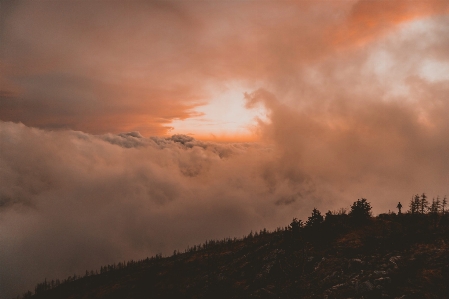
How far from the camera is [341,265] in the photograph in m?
103

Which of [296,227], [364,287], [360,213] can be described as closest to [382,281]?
[364,287]

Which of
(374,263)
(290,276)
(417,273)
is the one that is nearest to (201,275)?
(290,276)

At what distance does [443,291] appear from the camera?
72062mm

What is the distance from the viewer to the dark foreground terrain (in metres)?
82.4

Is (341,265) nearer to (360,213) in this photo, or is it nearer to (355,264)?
(355,264)

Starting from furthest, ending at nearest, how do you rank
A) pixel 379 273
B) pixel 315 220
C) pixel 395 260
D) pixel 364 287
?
pixel 315 220, pixel 395 260, pixel 379 273, pixel 364 287

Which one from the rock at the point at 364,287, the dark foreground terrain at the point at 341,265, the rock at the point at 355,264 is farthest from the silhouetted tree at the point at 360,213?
the rock at the point at 364,287

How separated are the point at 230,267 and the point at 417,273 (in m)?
109

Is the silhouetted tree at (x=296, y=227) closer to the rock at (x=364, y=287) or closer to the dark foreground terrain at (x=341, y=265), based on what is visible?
the dark foreground terrain at (x=341, y=265)

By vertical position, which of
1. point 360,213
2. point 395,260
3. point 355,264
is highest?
point 360,213

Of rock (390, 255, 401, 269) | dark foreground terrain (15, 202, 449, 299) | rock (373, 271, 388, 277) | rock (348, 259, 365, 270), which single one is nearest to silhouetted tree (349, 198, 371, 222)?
dark foreground terrain (15, 202, 449, 299)

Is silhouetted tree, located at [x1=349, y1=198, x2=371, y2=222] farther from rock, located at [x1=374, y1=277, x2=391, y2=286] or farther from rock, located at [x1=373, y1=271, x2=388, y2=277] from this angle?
rock, located at [x1=374, y1=277, x2=391, y2=286]

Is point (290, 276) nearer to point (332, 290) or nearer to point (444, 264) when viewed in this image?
point (332, 290)

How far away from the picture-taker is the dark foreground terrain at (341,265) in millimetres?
82438
